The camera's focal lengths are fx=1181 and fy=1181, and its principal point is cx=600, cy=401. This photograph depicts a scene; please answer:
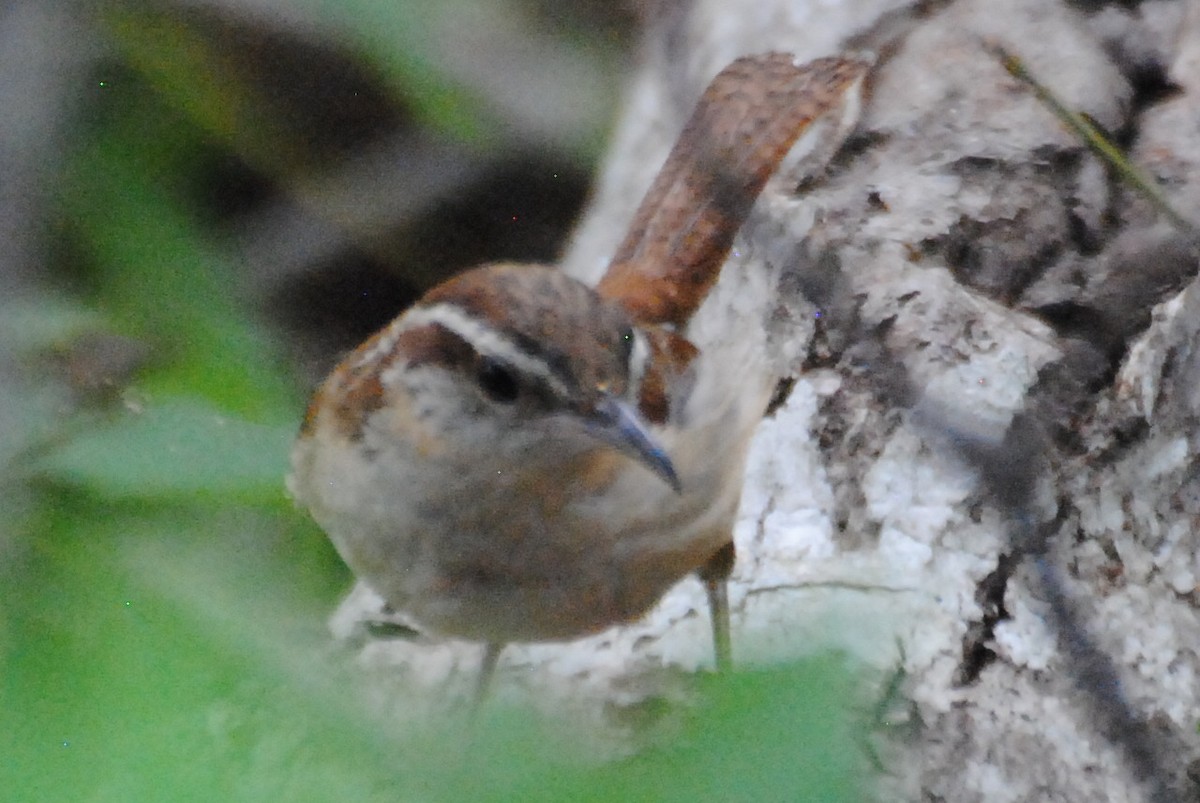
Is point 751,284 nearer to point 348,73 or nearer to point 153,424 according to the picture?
point 348,73

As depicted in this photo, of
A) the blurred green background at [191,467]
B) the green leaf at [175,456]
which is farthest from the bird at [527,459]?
the green leaf at [175,456]

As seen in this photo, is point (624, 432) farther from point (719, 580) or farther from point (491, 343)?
point (719, 580)

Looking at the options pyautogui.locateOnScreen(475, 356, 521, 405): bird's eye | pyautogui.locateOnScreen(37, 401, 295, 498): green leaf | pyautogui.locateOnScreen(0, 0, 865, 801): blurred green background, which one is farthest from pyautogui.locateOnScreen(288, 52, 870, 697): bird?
pyautogui.locateOnScreen(37, 401, 295, 498): green leaf

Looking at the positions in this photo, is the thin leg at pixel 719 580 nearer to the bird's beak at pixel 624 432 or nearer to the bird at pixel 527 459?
the bird at pixel 527 459

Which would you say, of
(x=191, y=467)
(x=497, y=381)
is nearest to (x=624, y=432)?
(x=497, y=381)

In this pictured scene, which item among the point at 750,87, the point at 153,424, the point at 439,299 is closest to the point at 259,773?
the point at 153,424

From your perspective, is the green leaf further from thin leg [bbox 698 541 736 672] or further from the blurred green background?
thin leg [bbox 698 541 736 672]
